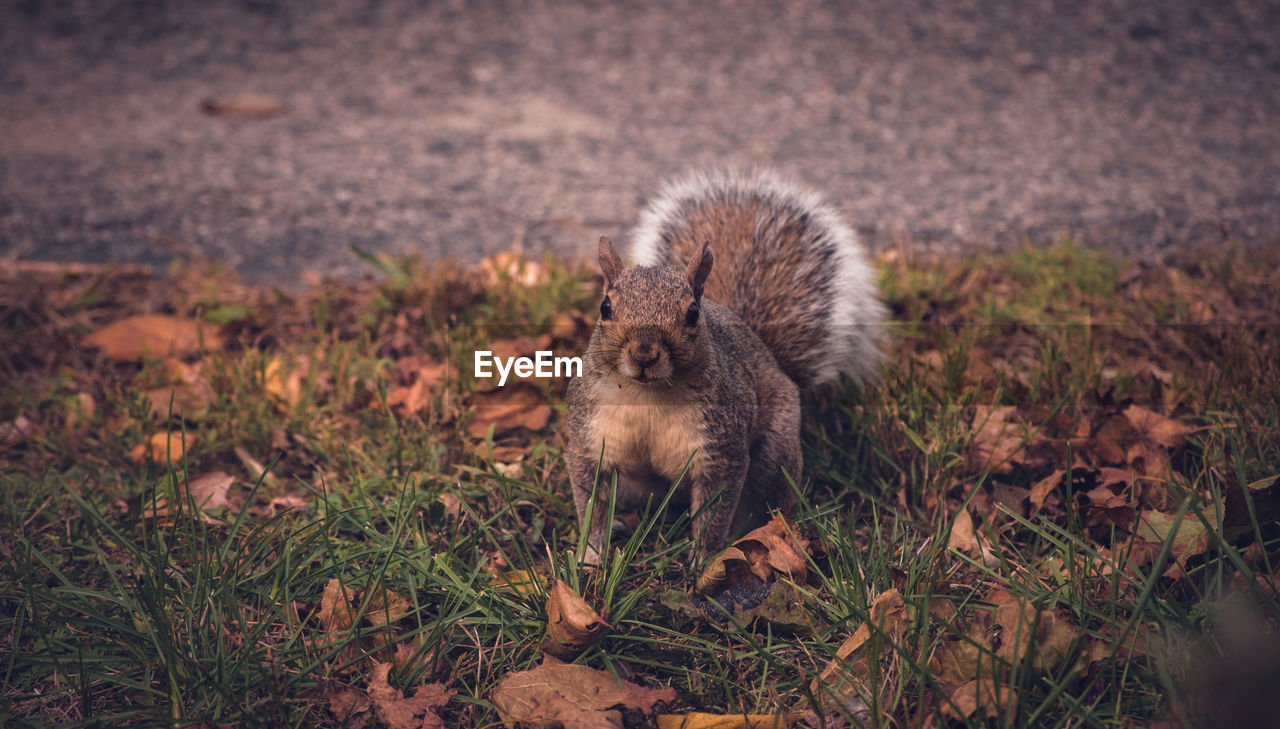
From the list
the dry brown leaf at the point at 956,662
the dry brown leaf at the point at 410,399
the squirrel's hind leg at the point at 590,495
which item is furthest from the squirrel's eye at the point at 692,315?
the dry brown leaf at the point at 410,399

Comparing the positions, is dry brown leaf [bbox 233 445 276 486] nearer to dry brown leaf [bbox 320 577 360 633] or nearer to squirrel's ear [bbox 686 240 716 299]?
dry brown leaf [bbox 320 577 360 633]

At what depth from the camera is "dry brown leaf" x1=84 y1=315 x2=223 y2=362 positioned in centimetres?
284

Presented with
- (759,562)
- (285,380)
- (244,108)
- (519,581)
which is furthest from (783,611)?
(244,108)

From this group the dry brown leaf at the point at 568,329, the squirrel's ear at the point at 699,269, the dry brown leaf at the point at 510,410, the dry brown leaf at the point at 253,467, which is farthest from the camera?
the dry brown leaf at the point at 568,329

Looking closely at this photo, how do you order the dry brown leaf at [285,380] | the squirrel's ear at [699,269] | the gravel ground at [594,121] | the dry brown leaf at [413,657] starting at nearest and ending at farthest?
the dry brown leaf at [413,657] < the squirrel's ear at [699,269] < the dry brown leaf at [285,380] < the gravel ground at [594,121]

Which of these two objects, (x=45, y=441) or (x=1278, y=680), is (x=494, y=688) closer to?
(x=1278, y=680)

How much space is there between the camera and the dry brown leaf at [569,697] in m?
1.47

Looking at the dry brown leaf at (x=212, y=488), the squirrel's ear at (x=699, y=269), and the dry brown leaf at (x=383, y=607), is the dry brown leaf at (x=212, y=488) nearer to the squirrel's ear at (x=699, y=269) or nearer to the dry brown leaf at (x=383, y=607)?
the dry brown leaf at (x=383, y=607)

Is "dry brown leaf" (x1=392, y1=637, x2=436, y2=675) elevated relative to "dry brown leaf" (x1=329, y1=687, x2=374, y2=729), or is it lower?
elevated

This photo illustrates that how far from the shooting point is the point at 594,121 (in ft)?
16.5

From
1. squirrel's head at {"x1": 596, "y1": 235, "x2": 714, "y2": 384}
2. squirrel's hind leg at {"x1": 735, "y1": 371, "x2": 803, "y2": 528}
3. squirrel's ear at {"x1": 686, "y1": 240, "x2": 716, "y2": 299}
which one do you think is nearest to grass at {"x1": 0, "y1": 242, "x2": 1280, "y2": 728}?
squirrel's hind leg at {"x1": 735, "y1": 371, "x2": 803, "y2": 528}

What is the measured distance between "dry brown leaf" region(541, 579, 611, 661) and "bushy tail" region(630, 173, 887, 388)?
95cm

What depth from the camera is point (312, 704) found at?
59.8 inches

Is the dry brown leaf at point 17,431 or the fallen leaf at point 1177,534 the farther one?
the dry brown leaf at point 17,431
